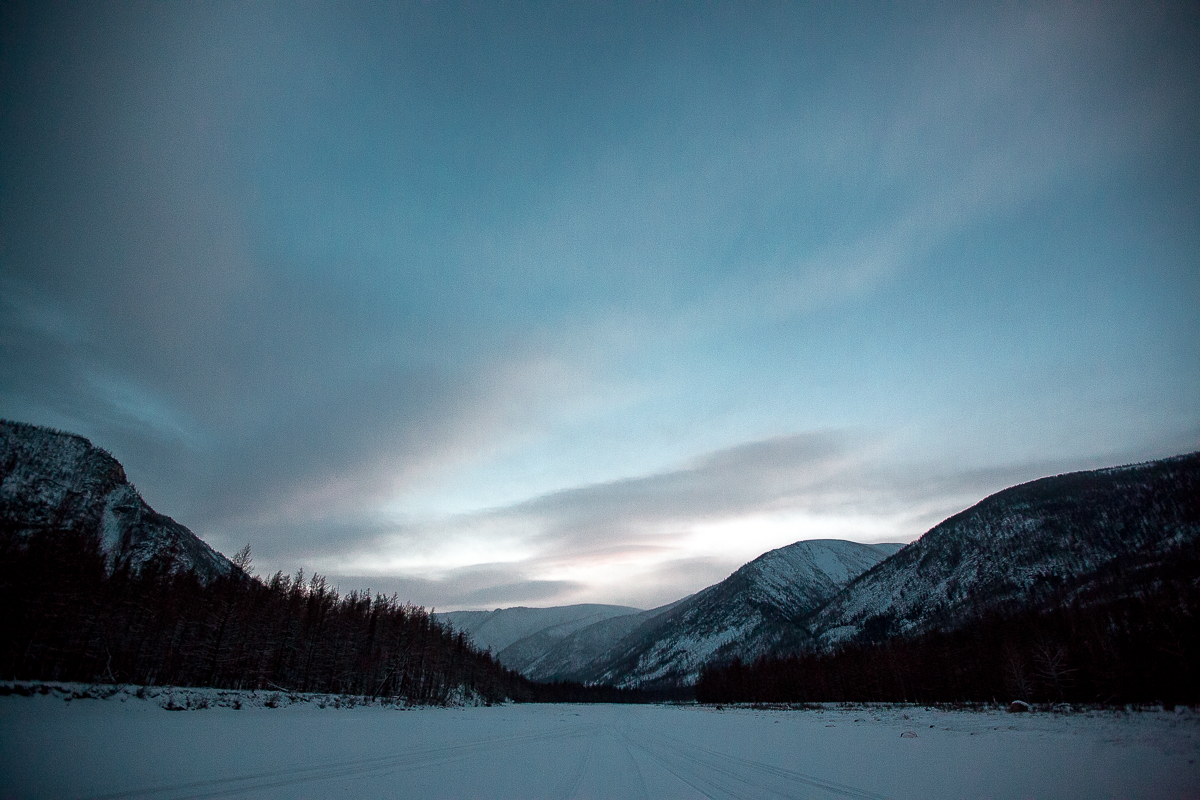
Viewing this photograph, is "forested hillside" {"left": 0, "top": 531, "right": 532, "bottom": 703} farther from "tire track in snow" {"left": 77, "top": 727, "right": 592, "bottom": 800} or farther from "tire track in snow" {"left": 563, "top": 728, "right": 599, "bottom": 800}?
"tire track in snow" {"left": 563, "top": 728, "right": 599, "bottom": 800}

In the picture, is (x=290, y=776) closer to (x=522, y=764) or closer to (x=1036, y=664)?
(x=522, y=764)

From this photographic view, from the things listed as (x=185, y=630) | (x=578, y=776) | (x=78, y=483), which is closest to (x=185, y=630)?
(x=185, y=630)

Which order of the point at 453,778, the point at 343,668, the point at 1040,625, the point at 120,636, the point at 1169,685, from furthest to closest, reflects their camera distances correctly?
1. the point at 1040,625
2. the point at 343,668
3. the point at 120,636
4. the point at 1169,685
5. the point at 453,778

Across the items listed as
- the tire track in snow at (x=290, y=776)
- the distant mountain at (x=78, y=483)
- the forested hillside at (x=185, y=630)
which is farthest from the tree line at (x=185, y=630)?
the distant mountain at (x=78, y=483)

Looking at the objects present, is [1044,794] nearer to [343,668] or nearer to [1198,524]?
[343,668]

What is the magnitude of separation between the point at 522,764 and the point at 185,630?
2471 inches

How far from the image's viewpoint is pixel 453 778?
1282 cm

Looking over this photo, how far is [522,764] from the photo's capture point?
1650cm

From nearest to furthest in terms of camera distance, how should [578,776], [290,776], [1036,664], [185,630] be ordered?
[290,776]
[578,776]
[185,630]
[1036,664]

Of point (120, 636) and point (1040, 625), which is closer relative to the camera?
point (120, 636)

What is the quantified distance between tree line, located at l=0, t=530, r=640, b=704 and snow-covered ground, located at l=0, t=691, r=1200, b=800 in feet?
101

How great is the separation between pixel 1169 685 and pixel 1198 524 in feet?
850

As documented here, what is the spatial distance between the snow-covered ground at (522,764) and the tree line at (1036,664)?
9751 mm

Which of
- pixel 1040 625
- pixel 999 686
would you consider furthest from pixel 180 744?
pixel 1040 625
